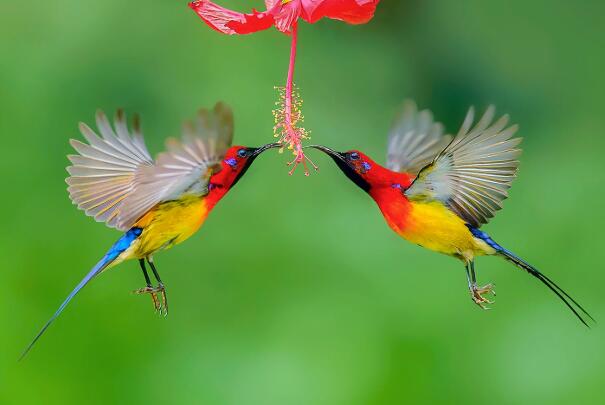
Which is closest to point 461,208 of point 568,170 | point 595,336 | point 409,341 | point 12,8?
point 409,341

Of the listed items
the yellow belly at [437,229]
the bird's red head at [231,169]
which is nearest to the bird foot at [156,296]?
the bird's red head at [231,169]

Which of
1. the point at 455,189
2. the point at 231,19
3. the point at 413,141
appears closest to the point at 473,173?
the point at 455,189

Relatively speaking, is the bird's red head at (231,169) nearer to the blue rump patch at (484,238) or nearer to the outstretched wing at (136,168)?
the outstretched wing at (136,168)

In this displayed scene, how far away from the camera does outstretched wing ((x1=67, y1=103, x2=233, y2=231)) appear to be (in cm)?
64

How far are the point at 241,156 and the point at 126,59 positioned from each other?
1.34 meters

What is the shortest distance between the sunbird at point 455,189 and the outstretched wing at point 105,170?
0.62 ft

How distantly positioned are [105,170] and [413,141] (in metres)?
0.32

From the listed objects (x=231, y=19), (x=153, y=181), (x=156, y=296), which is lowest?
(x=156, y=296)

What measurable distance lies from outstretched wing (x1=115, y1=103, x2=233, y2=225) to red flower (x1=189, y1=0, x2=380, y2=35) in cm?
14

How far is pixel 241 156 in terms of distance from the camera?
0.78 metres

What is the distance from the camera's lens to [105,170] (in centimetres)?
86

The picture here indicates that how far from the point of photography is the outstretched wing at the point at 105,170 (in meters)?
0.85

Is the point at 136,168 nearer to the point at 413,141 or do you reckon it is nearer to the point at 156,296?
the point at 156,296

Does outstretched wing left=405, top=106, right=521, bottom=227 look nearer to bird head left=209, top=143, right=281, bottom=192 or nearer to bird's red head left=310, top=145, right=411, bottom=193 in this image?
bird's red head left=310, top=145, right=411, bottom=193
